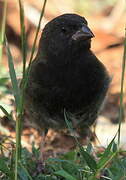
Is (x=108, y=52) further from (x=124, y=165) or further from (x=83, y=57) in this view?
(x=124, y=165)

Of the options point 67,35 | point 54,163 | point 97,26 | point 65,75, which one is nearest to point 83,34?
point 67,35

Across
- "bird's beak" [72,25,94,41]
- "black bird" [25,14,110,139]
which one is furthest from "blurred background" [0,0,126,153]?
"bird's beak" [72,25,94,41]

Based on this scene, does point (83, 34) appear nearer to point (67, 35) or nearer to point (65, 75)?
point (67, 35)

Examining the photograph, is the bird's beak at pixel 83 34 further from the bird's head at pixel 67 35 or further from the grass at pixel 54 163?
the grass at pixel 54 163

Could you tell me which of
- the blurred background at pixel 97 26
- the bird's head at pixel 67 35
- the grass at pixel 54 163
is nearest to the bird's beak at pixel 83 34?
the bird's head at pixel 67 35

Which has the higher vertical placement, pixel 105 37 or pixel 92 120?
pixel 105 37

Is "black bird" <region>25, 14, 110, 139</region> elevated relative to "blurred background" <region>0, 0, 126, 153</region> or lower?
lower

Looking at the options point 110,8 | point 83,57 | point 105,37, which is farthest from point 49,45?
point 110,8

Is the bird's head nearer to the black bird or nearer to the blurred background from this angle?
the black bird
